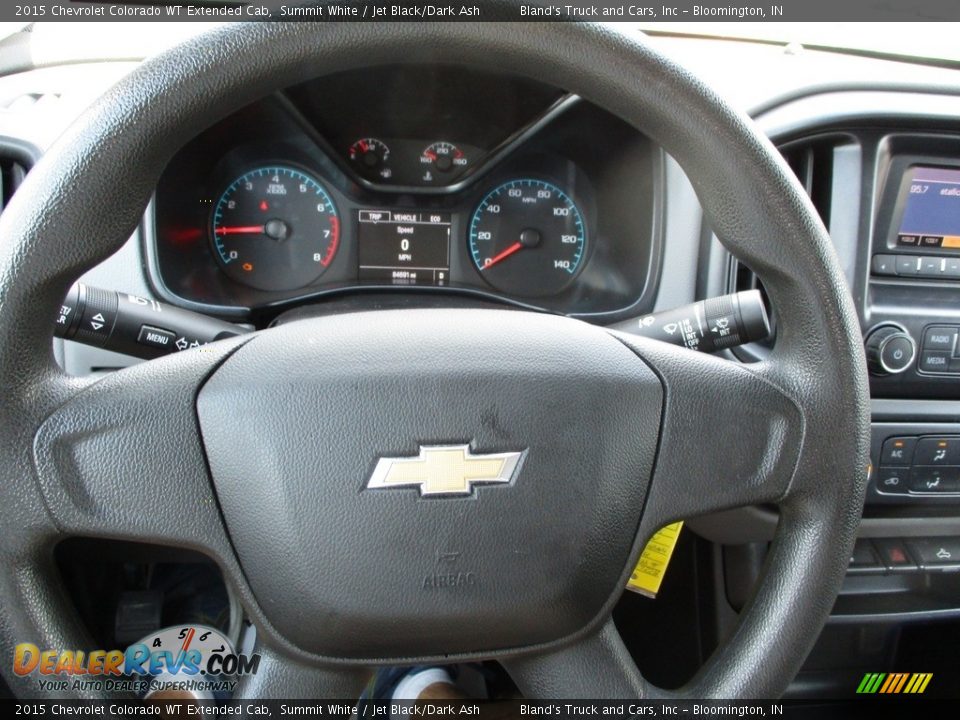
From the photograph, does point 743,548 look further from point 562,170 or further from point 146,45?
point 146,45

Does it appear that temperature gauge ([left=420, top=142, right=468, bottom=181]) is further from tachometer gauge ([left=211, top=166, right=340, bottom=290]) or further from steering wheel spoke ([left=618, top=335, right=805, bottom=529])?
steering wheel spoke ([left=618, top=335, right=805, bottom=529])

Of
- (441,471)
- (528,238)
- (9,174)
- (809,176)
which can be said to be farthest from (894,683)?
(9,174)

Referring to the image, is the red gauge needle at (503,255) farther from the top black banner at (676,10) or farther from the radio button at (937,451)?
the radio button at (937,451)

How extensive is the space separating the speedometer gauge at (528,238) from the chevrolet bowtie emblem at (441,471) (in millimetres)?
878

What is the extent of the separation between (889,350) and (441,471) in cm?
94

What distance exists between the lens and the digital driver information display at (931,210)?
1.44m

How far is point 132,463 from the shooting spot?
73 cm

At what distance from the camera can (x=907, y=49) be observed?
165cm

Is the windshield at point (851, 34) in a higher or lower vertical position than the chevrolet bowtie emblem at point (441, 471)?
higher

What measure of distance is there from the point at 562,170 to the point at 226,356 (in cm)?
97

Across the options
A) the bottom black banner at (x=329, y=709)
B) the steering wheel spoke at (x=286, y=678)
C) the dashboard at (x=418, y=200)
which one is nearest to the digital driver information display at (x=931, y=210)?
the dashboard at (x=418, y=200)

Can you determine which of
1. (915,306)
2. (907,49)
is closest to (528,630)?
(915,306)

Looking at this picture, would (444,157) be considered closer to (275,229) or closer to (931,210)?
(275,229)

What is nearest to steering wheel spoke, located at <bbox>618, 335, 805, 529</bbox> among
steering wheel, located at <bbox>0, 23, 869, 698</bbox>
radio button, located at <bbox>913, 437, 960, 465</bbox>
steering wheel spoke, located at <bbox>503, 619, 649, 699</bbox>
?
steering wheel, located at <bbox>0, 23, 869, 698</bbox>
